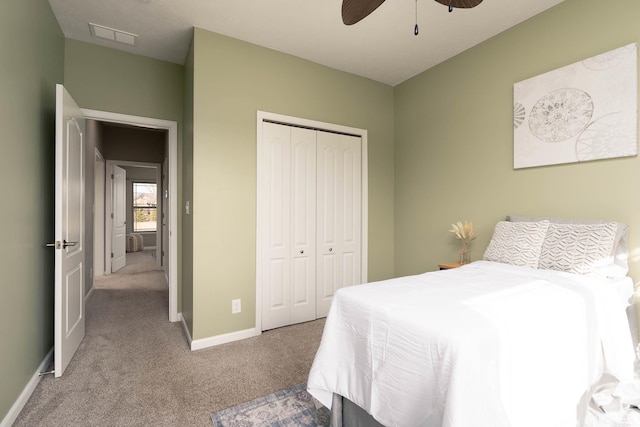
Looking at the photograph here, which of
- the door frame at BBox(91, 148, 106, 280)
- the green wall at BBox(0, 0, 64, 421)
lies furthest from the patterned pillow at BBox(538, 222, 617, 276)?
the door frame at BBox(91, 148, 106, 280)

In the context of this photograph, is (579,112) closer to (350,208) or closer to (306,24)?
(350,208)

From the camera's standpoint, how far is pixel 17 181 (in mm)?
1871

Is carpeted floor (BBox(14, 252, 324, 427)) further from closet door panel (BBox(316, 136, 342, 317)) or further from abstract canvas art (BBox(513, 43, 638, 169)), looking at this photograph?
abstract canvas art (BBox(513, 43, 638, 169))

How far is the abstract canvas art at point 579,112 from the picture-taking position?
6.82ft

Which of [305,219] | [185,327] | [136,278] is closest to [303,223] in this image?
[305,219]

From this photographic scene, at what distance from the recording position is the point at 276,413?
71.7 inches

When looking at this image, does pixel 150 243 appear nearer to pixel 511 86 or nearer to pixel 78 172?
pixel 78 172

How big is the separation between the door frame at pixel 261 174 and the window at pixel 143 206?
313 inches

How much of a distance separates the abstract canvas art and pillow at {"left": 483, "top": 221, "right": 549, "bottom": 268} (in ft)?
1.89

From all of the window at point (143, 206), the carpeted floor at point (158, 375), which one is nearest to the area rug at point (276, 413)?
the carpeted floor at point (158, 375)

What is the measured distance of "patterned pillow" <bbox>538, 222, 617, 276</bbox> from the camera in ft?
6.38

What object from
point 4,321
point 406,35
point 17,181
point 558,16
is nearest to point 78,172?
point 17,181

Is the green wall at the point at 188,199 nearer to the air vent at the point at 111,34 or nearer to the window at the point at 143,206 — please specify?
the air vent at the point at 111,34

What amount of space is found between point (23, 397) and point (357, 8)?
10.0 feet
